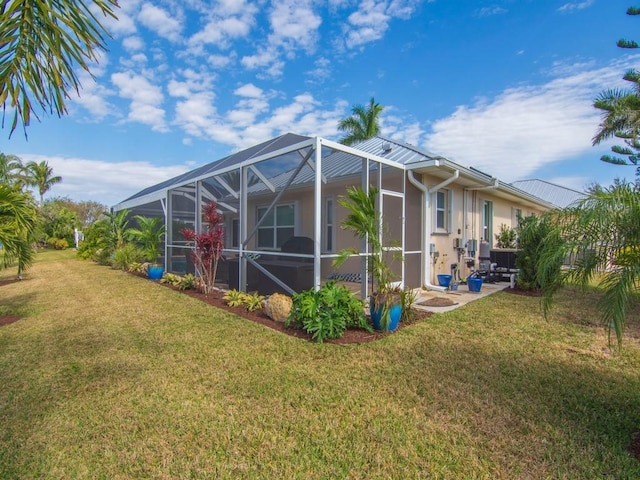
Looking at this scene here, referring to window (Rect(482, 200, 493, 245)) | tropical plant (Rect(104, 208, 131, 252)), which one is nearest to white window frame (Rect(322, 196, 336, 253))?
window (Rect(482, 200, 493, 245))

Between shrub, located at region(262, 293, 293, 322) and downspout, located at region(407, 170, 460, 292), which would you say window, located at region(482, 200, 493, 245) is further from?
shrub, located at region(262, 293, 293, 322)

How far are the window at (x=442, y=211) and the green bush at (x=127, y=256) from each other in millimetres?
11336

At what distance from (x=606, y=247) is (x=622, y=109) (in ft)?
50.3

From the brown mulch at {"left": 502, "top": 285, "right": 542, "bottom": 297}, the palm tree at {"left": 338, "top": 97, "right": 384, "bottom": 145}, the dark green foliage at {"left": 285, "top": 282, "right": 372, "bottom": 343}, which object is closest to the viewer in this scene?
the dark green foliage at {"left": 285, "top": 282, "right": 372, "bottom": 343}

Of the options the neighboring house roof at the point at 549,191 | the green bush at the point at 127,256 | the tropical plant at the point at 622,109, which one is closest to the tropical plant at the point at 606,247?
the green bush at the point at 127,256

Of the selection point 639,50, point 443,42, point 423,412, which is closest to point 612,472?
point 423,412

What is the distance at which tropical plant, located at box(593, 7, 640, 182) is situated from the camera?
12367mm

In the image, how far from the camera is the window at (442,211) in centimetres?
927

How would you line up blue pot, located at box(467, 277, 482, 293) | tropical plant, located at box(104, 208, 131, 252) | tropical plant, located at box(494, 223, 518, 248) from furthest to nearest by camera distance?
1. tropical plant, located at box(104, 208, 131, 252)
2. tropical plant, located at box(494, 223, 518, 248)
3. blue pot, located at box(467, 277, 482, 293)

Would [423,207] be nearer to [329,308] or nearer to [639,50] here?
[329,308]

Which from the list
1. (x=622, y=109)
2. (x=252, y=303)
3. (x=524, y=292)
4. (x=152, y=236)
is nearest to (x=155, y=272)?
(x=152, y=236)

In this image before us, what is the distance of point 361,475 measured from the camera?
7.00ft

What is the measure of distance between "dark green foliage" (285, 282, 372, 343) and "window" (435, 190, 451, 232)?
5.04m

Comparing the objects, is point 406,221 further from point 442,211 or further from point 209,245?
point 209,245
